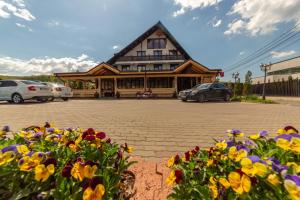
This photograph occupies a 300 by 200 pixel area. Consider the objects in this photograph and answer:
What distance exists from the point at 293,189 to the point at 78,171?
3.76ft

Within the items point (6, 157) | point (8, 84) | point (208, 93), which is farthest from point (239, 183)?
point (8, 84)

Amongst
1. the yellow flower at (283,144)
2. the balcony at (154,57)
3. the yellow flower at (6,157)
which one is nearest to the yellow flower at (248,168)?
the yellow flower at (283,144)

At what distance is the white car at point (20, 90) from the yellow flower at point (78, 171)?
12172 mm

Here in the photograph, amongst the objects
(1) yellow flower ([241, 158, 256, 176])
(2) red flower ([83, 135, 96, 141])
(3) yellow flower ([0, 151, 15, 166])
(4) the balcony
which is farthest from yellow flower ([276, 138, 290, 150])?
(4) the balcony

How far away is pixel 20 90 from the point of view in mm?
11109

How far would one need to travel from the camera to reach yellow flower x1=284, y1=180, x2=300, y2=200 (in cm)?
75

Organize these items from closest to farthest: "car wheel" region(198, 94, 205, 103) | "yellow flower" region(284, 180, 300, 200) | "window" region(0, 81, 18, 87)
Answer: "yellow flower" region(284, 180, 300, 200) < "window" region(0, 81, 18, 87) < "car wheel" region(198, 94, 205, 103)

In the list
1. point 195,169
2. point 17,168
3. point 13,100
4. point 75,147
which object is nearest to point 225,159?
point 195,169

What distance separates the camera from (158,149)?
9.71ft

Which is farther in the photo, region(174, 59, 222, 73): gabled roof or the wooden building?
the wooden building

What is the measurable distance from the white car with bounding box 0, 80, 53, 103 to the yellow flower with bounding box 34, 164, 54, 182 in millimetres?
12032

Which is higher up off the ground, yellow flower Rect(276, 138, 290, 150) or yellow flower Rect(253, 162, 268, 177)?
yellow flower Rect(276, 138, 290, 150)

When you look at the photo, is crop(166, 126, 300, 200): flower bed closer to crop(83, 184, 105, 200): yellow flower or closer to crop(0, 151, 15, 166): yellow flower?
crop(83, 184, 105, 200): yellow flower

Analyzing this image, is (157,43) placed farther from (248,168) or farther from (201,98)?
(248,168)
